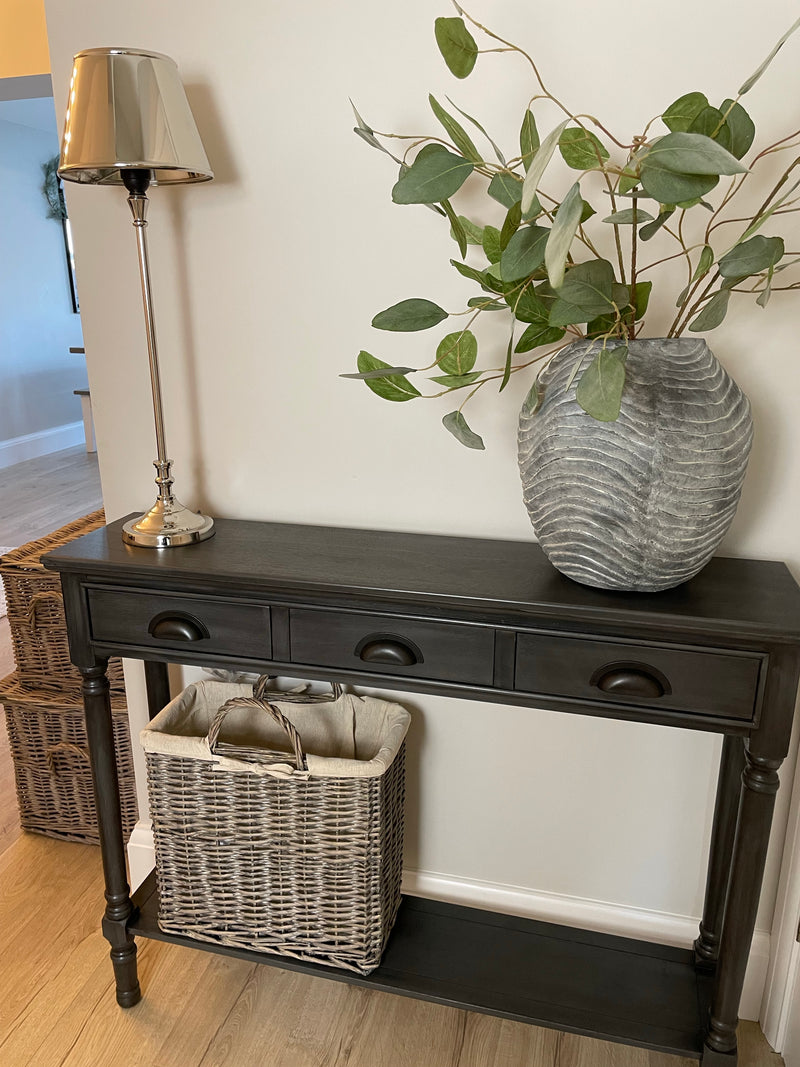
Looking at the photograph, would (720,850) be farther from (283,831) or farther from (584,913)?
(283,831)

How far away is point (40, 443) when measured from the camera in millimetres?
6402

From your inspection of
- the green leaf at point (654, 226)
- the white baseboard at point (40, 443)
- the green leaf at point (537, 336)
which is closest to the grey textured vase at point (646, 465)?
the green leaf at point (537, 336)

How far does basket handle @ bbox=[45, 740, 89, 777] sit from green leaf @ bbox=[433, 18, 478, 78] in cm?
167

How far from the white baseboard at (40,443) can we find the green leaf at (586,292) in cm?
578

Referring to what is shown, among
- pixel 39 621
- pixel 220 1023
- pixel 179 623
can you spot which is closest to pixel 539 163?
pixel 179 623

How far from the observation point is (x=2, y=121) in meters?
5.93

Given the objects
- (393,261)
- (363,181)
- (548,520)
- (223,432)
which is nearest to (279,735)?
(223,432)

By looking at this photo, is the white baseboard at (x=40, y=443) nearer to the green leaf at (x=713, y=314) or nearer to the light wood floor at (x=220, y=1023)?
the light wood floor at (x=220, y=1023)

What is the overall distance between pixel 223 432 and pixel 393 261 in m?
0.47

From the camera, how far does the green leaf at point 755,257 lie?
104 cm

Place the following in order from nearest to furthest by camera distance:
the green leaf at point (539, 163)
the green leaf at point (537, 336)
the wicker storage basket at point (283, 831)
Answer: the green leaf at point (539, 163) → the green leaf at point (537, 336) → the wicker storage basket at point (283, 831)

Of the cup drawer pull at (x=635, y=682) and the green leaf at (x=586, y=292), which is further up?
the green leaf at (x=586, y=292)

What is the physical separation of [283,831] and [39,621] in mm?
887

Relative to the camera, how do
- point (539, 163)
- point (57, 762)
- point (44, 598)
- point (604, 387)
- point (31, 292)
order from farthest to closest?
point (31, 292) < point (57, 762) < point (44, 598) < point (604, 387) < point (539, 163)
